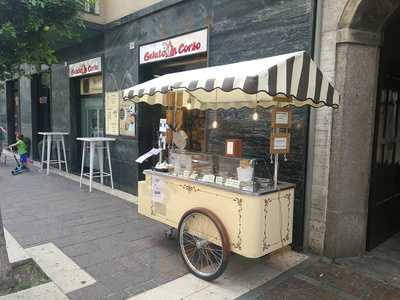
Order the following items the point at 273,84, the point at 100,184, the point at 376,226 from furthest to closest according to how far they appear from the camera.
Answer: the point at 100,184
the point at 376,226
the point at 273,84

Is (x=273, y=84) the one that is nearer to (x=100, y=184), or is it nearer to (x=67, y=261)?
(x=67, y=261)

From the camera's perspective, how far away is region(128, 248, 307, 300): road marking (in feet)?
11.2

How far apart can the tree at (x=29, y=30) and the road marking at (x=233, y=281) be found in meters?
1.62

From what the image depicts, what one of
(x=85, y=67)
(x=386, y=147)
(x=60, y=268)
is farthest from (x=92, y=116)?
(x=386, y=147)

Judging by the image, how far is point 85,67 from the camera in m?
8.91

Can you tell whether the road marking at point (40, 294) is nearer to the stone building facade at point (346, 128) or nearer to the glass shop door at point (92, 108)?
the stone building facade at point (346, 128)

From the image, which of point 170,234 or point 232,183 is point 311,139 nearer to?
point 232,183

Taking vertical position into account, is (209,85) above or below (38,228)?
above

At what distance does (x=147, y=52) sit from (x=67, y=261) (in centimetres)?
432

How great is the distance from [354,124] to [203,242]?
2222 millimetres

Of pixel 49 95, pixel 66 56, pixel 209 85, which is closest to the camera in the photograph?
pixel 209 85

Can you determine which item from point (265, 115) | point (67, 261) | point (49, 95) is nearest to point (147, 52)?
point (265, 115)

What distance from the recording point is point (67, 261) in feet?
13.5

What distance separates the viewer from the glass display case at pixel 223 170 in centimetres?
359
